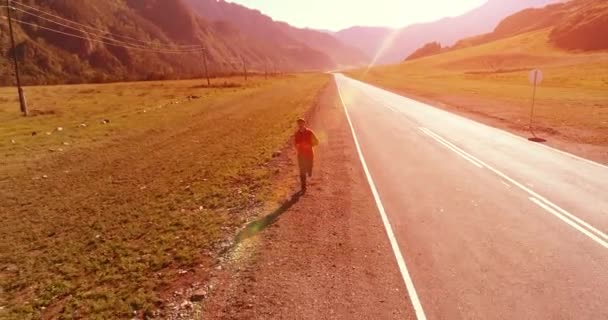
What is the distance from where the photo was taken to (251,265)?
696cm

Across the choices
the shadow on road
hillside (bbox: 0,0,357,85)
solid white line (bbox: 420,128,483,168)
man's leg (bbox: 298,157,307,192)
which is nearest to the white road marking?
solid white line (bbox: 420,128,483,168)

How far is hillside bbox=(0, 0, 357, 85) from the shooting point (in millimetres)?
100812

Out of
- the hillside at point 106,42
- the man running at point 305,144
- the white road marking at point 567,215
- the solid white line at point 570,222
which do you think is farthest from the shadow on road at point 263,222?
the hillside at point 106,42

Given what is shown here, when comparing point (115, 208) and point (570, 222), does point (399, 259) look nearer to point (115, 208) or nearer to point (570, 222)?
point (570, 222)

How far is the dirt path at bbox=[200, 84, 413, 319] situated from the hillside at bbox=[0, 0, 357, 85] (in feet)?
267

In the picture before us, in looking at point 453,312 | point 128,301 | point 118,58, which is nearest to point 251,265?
point 128,301

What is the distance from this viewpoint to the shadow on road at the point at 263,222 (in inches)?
325

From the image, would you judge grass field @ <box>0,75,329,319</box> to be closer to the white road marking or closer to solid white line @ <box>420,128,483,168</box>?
the white road marking

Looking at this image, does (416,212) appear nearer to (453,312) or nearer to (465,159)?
(453,312)

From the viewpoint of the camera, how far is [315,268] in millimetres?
6781

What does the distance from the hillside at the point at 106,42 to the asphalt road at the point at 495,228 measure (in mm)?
80960

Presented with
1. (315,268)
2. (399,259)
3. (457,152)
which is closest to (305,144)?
(315,268)

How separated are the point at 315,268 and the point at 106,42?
147 m

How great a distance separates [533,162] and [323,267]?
35.1 ft
